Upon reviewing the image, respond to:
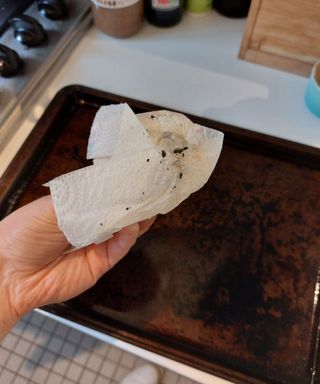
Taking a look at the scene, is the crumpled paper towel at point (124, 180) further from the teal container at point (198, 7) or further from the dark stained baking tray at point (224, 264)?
the teal container at point (198, 7)

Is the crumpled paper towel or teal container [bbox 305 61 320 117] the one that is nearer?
the crumpled paper towel

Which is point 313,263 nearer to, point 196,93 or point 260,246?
point 260,246

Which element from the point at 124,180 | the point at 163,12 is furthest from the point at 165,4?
the point at 124,180

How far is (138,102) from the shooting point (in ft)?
1.91

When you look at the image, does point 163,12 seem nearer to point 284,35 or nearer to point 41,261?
point 284,35

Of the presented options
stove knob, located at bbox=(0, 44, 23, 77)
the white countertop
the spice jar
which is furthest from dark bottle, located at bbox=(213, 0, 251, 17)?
stove knob, located at bbox=(0, 44, 23, 77)

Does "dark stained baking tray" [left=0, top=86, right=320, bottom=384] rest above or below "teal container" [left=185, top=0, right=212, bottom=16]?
below

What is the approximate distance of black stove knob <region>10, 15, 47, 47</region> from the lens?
574mm

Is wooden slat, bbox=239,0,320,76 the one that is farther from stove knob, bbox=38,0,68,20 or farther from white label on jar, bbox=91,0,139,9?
stove knob, bbox=38,0,68,20

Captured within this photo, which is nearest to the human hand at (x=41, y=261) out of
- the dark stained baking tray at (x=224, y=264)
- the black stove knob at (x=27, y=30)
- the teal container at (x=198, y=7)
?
the dark stained baking tray at (x=224, y=264)

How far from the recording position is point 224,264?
19.6 inches

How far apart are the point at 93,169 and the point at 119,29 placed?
0.39m

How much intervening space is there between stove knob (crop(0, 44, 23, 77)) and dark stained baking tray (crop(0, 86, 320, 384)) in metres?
0.07

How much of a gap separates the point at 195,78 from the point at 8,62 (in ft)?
0.96
